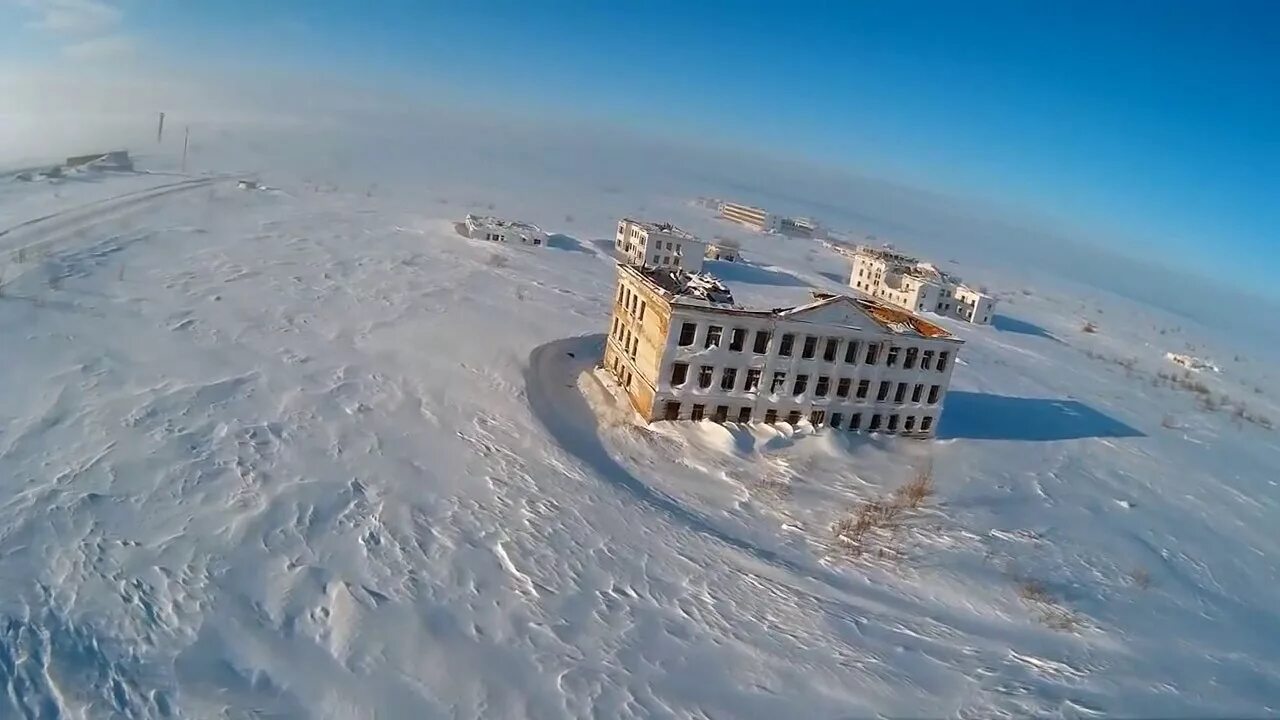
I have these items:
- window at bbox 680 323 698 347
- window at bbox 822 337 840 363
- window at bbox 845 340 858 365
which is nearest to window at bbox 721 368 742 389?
window at bbox 680 323 698 347

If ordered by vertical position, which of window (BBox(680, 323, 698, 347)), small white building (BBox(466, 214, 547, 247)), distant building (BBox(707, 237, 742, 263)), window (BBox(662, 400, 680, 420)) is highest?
window (BBox(680, 323, 698, 347))

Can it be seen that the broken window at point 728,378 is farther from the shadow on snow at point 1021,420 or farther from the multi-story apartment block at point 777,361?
the shadow on snow at point 1021,420

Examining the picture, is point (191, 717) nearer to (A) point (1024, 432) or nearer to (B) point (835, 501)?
(B) point (835, 501)

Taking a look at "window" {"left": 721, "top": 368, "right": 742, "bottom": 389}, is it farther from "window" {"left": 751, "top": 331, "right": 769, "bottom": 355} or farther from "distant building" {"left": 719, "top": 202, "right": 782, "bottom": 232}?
"distant building" {"left": 719, "top": 202, "right": 782, "bottom": 232}

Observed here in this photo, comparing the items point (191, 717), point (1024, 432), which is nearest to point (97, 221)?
point (191, 717)

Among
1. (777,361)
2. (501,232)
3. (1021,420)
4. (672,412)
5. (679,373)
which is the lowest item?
(672,412)

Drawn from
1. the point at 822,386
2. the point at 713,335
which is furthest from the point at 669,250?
the point at 713,335

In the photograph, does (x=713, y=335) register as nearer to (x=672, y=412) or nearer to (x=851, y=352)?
(x=672, y=412)
